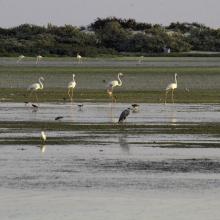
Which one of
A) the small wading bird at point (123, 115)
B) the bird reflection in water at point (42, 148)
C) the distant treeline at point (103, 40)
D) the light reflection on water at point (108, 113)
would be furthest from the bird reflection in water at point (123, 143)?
the distant treeline at point (103, 40)

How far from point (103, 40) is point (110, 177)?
7991 centimetres

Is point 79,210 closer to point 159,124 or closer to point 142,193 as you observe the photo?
point 142,193

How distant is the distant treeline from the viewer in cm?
9156

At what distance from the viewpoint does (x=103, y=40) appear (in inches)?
3831

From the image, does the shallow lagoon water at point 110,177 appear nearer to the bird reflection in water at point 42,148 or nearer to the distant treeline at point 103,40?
the bird reflection in water at point 42,148

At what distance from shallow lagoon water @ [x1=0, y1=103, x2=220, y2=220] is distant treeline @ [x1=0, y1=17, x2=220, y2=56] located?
65494mm

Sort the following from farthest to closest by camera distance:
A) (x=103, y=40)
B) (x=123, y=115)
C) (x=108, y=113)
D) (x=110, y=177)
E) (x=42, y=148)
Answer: (x=103, y=40)
(x=108, y=113)
(x=123, y=115)
(x=42, y=148)
(x=110, y=177)

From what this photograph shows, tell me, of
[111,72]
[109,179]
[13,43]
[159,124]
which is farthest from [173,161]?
[13,43]

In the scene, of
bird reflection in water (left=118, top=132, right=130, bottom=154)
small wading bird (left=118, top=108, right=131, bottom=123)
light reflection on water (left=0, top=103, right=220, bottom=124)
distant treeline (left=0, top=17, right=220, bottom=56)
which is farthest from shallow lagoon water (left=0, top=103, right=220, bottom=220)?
distant treeline (left=0, top=17, right=220, bottom=56)

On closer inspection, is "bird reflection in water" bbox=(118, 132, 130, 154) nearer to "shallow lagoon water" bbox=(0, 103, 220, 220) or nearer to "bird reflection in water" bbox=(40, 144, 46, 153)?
"shallow lagoon water" bbox=(0, 103, 220, 220)

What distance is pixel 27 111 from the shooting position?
32.2m

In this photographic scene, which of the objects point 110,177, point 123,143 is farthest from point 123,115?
point 110,177

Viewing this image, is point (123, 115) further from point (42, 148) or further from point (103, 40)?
point (103, 40)

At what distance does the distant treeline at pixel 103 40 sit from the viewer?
3605 inches
